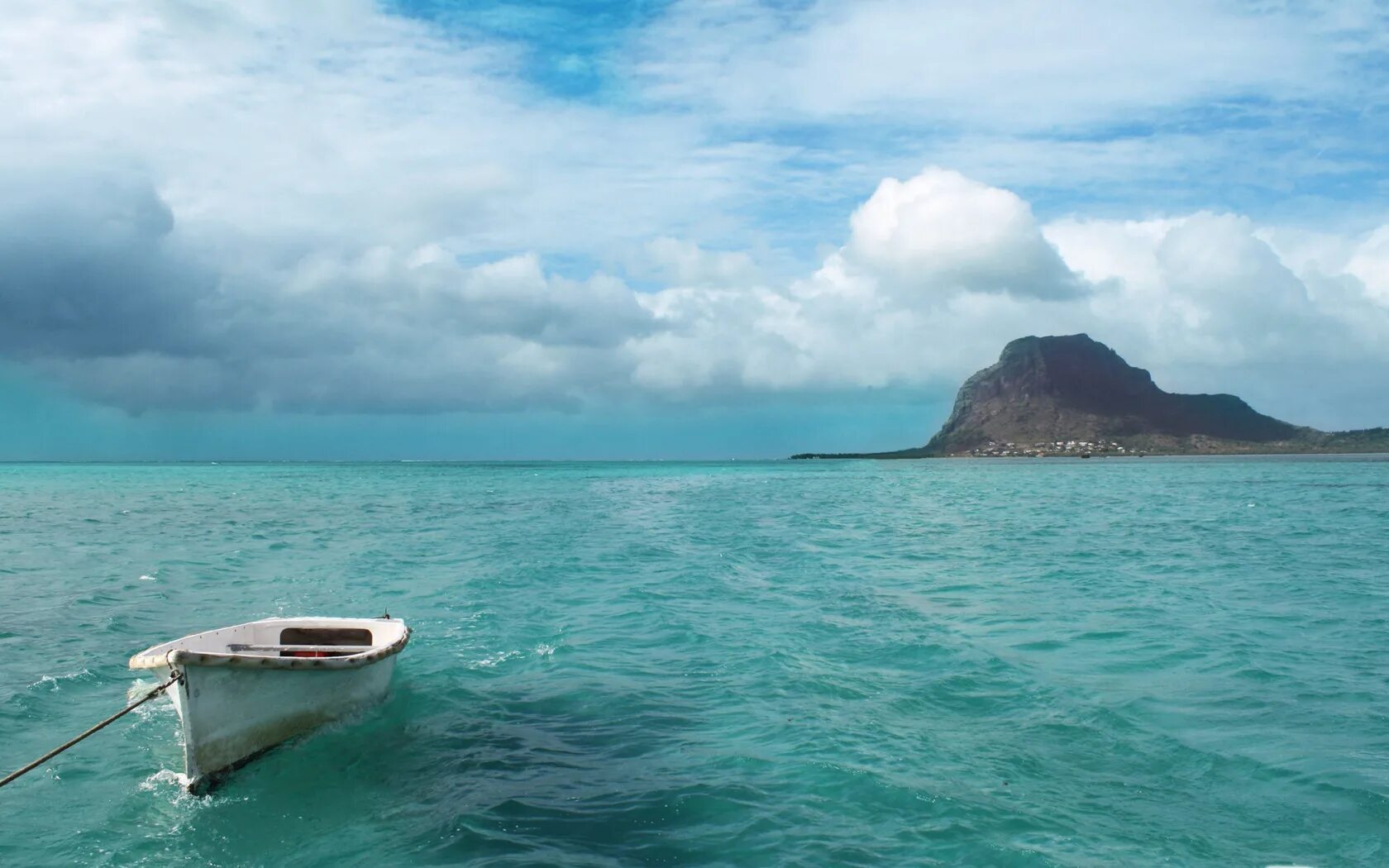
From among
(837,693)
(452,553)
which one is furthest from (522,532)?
(837,693)

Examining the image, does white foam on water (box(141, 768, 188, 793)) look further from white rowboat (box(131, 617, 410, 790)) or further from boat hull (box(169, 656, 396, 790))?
white rowboat (box(131, 617, 410, 790))

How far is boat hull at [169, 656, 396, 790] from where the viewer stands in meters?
11.2

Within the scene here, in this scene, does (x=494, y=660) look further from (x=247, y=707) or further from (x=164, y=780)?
(x=164, y=780)

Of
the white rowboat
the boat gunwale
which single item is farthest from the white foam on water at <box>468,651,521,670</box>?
the boat gunwale

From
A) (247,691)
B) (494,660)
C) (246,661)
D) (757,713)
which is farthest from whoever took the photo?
(494,660)

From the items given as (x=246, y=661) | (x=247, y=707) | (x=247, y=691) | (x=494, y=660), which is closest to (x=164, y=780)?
(x=247, y=707)

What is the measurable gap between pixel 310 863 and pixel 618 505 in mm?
60379

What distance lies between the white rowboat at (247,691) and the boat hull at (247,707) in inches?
0.4

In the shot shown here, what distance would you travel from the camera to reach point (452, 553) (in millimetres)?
37656

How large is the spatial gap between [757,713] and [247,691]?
26.4 feet

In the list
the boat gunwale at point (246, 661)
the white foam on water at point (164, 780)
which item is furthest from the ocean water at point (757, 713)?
the boat gunwale at point (246, 661)

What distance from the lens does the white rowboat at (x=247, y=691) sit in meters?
11.2

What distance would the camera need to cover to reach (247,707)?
11977 millimetres

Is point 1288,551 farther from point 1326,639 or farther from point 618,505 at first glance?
point 618,505
